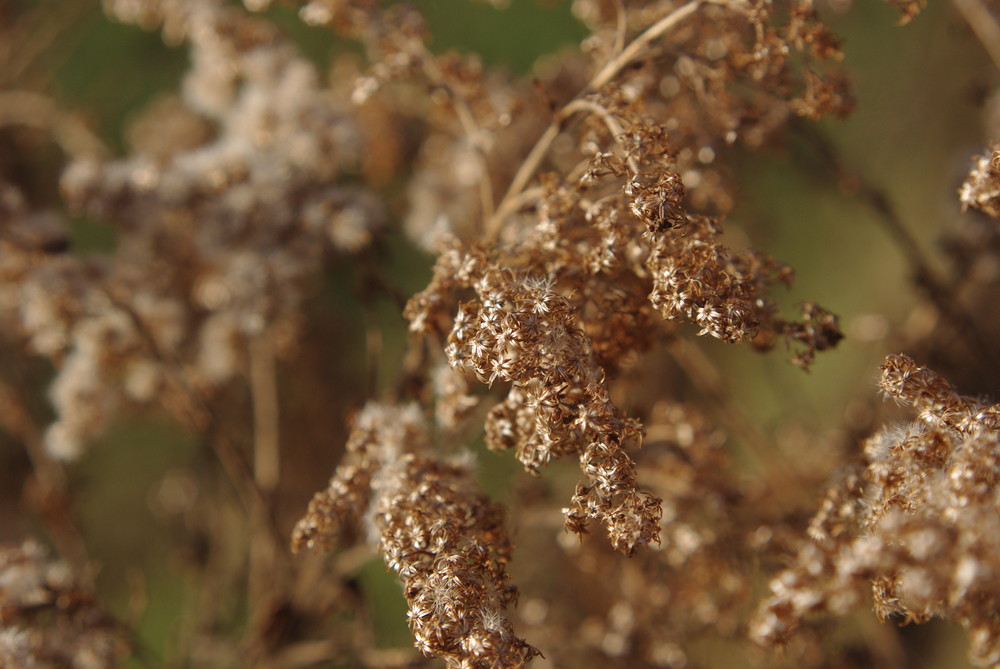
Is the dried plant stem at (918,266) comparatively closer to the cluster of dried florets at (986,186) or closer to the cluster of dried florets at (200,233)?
the cluster of dried florets at (986,186)

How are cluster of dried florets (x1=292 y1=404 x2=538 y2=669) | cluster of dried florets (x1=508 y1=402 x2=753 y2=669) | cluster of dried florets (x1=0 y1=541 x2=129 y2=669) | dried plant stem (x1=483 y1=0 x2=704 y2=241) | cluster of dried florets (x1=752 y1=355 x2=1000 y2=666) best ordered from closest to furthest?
cluster of dried florets (x1=752 y1=355 x2=1000 y2=666) → cluster of dried florets (x1=292 y1=404 x2=538 y2=669) → dried plant stem (x1=483 y1=0 x2=704 y2=241) → cluster of dried florets (x1=0 y1=541 x2=129 y2=669) → cluster of dried florets (x1=508 y1=402 x2=753 y2=669)

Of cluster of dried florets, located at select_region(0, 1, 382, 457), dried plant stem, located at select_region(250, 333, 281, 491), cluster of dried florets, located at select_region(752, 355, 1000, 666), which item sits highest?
cluster of dried florets, located at select_region(752, 355, 1000, 666)

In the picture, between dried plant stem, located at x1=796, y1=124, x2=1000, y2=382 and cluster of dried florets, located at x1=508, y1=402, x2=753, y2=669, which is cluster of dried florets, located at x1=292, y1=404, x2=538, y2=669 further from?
dried plant stem, located at x1=796, y1=124, x2=1000, y2=382

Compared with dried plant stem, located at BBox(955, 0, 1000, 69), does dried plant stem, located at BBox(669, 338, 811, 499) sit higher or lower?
lower

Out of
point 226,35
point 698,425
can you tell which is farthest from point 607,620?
point 226,35

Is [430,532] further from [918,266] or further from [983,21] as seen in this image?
[983,21]

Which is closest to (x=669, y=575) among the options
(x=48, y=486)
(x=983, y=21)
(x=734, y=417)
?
(x=734, y=417)

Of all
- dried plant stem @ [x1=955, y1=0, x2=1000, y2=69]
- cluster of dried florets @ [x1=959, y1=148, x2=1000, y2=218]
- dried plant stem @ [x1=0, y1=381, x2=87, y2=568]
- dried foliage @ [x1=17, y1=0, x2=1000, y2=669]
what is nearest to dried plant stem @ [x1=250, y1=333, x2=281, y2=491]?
dried foliage @ [x1=17, y1=0, x2=1000, y2=669]

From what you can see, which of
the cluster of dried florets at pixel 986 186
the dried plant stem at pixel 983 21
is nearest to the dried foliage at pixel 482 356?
the cluster of dried florets at pixel 986 186
